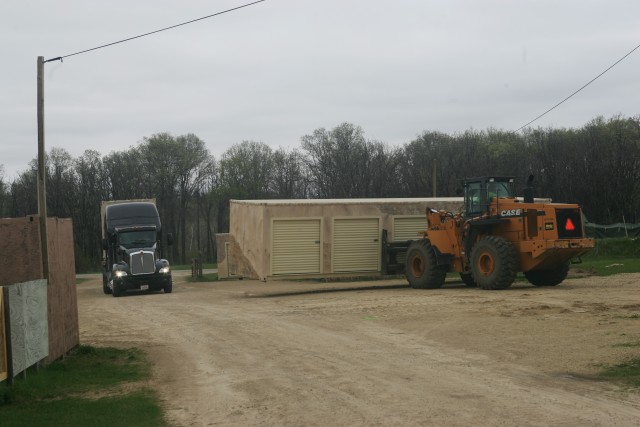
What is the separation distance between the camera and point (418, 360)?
12.7 meters

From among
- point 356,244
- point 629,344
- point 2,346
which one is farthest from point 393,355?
point 356,244

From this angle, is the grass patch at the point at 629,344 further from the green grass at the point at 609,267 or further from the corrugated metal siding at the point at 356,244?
the green grass at the point at 609,267

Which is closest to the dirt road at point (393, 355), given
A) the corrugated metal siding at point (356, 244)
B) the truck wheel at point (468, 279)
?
the truck wheel at point (468, 279)

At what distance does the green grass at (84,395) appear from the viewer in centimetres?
911

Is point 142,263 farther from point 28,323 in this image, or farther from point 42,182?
point 28,323

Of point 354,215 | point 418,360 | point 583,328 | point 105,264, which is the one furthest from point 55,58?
point 105,264

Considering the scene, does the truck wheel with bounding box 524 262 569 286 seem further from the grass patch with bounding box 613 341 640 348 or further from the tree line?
the tree line

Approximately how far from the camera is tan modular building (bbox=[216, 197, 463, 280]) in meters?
27.1

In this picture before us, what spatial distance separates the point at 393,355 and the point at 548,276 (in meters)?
14.3

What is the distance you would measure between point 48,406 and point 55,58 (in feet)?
30.2

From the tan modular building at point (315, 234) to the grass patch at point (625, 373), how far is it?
634 inches

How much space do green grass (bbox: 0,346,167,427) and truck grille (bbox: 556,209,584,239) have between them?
14.2 metres

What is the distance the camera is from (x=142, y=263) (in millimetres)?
33000

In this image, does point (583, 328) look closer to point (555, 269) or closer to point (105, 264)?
point (555, 269)
